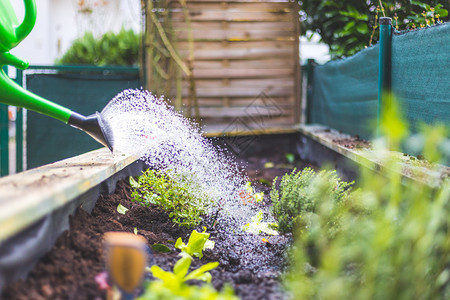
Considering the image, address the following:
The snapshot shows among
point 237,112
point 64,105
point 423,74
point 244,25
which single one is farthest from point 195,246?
point 244,25

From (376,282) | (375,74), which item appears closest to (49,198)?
(376,282)

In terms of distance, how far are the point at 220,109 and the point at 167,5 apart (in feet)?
4.60

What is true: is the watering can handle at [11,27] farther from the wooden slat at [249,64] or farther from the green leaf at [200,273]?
the wooden slat at [249,64]

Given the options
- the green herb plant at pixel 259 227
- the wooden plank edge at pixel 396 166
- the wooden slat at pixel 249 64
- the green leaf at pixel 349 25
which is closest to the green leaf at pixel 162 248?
the green herb plant at pixel 259 227

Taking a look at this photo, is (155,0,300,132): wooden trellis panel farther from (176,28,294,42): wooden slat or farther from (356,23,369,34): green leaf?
(356,23,369,34): green leaf

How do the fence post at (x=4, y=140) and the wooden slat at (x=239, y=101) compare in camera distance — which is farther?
the wooden slat at (x=239, y=101)

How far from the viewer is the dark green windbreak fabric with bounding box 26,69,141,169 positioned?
454 cm

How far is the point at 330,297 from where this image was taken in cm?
101

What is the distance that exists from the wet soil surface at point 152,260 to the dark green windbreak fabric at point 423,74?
1079 mm

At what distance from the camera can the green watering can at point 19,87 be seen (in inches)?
84.1

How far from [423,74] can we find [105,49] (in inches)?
171

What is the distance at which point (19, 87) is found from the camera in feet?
7.19

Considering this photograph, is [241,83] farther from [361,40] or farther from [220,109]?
[361,40]

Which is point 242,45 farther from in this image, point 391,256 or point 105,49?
point 391,256
